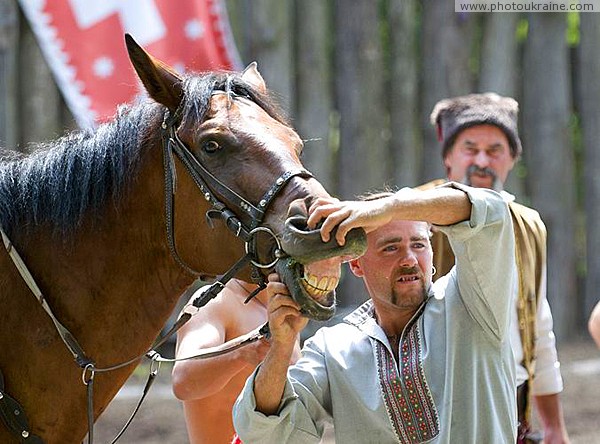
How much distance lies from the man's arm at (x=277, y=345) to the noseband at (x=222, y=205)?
0.11 meters

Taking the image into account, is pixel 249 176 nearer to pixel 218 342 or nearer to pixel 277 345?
pixel 277 345

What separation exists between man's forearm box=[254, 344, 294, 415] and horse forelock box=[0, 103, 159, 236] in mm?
696

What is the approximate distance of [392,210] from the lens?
8.73 ft

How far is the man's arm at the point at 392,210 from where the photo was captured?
2.60m

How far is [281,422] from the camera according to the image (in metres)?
2.88

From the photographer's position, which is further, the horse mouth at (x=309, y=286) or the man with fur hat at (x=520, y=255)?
the man with fur hat at (x=520, y=255)

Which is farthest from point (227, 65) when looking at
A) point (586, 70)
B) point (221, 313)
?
point (221, 313)

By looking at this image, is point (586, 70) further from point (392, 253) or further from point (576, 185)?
point (392, 253)

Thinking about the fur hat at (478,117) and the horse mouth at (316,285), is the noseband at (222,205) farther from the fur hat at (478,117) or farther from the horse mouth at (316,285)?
the fur hat at (478,117)

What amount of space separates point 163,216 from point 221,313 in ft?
2.11

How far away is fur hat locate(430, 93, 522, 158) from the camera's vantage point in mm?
4719

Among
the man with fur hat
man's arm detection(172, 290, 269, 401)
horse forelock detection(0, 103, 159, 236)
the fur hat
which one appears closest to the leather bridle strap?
horse forelock detection(0, 103, 159, 236)

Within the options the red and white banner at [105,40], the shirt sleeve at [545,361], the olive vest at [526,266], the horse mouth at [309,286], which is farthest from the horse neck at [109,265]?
the red and white banner at [105,40]

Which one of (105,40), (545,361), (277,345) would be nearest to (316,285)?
(277,345)
